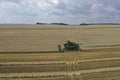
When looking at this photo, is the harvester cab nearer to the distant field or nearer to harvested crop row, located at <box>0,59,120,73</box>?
the distant field

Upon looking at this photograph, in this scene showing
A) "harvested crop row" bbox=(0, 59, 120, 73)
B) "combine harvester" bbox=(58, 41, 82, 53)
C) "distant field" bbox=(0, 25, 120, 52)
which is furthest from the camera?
"distant field" bbox=(0, 25, 120, 52)

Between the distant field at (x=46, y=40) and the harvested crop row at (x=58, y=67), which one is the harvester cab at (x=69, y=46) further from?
the harvested crop row at (x=58, y=67)

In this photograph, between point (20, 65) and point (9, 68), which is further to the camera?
point (20, 65)

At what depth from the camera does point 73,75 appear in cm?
2588

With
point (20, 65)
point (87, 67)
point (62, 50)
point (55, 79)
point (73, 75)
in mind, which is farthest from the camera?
point (62, 50)

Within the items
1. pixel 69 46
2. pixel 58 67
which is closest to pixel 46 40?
pixel 69 46

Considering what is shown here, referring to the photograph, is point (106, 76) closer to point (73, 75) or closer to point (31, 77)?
point (73, 75)

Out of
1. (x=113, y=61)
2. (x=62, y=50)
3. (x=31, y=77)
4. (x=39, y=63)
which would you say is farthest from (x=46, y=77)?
(x=62, y=50)

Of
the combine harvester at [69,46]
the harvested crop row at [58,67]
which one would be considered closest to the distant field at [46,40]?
the combine harvester at [69,46]

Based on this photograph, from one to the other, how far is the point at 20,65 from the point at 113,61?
375 inches

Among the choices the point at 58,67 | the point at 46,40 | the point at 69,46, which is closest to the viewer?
the point at 58,67

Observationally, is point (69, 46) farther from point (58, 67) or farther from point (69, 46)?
point (58, 67)

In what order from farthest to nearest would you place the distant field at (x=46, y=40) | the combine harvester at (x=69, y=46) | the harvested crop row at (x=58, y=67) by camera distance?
the distant field at (x=46, y=40) → the combine harvester at (x=69, y=46) → the harvested crop row at (x=58, y=67)

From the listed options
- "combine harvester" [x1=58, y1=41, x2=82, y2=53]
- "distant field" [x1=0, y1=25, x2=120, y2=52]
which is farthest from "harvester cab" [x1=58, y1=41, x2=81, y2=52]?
"distant field" [x1=0, y1=25, x2=120, y2=52]
